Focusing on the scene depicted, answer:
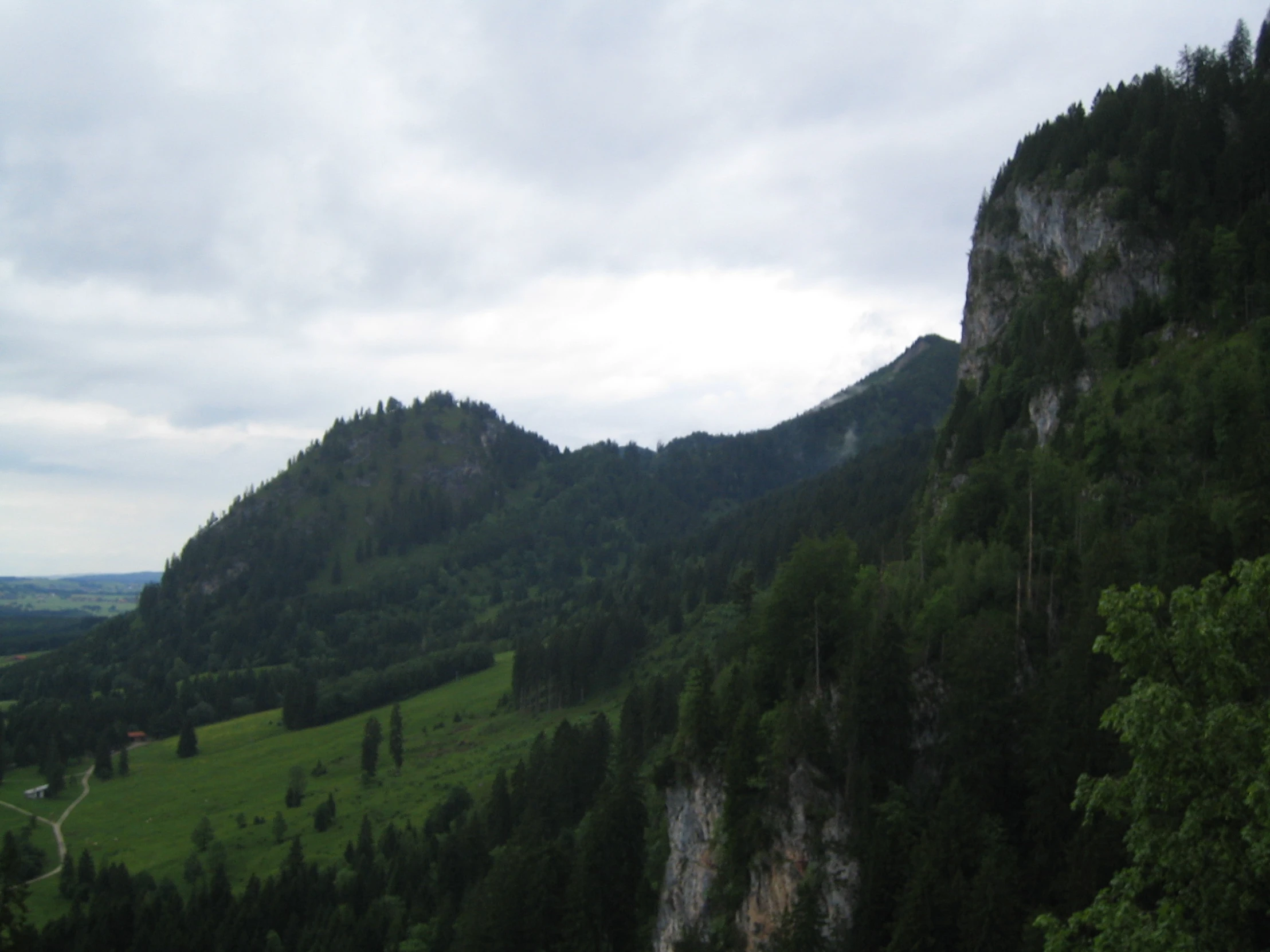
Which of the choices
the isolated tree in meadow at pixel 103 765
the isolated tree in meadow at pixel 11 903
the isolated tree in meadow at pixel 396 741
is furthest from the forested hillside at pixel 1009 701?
the isolated tree in meadow at pixel 103 765

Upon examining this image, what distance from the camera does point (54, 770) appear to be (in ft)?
517

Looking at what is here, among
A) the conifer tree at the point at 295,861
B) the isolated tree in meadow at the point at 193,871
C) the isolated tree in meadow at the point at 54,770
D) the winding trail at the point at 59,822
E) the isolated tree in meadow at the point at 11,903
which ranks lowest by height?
the isolated tree in meadow at the point at 193,871

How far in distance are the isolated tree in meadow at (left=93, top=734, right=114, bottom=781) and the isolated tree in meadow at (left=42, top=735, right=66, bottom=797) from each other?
5327 mm

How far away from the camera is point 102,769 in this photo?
16488 cm

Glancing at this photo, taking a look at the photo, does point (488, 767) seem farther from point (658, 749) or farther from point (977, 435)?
point (977, 435)

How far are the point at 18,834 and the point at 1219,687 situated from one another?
15577cm

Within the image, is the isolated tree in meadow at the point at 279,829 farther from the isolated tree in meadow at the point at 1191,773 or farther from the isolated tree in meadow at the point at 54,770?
the isolated tree in meadow at the point at 1191,773

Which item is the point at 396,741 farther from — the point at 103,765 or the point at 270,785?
the point at 103,765

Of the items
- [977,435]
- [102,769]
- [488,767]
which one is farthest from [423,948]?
[102,769]

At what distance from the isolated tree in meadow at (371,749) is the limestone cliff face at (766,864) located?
9102 centimetres

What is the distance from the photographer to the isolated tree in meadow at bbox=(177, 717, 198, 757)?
576 ft

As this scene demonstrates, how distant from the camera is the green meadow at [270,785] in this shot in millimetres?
121500

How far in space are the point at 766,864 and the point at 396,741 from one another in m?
108

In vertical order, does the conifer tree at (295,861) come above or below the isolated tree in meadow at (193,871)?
above
